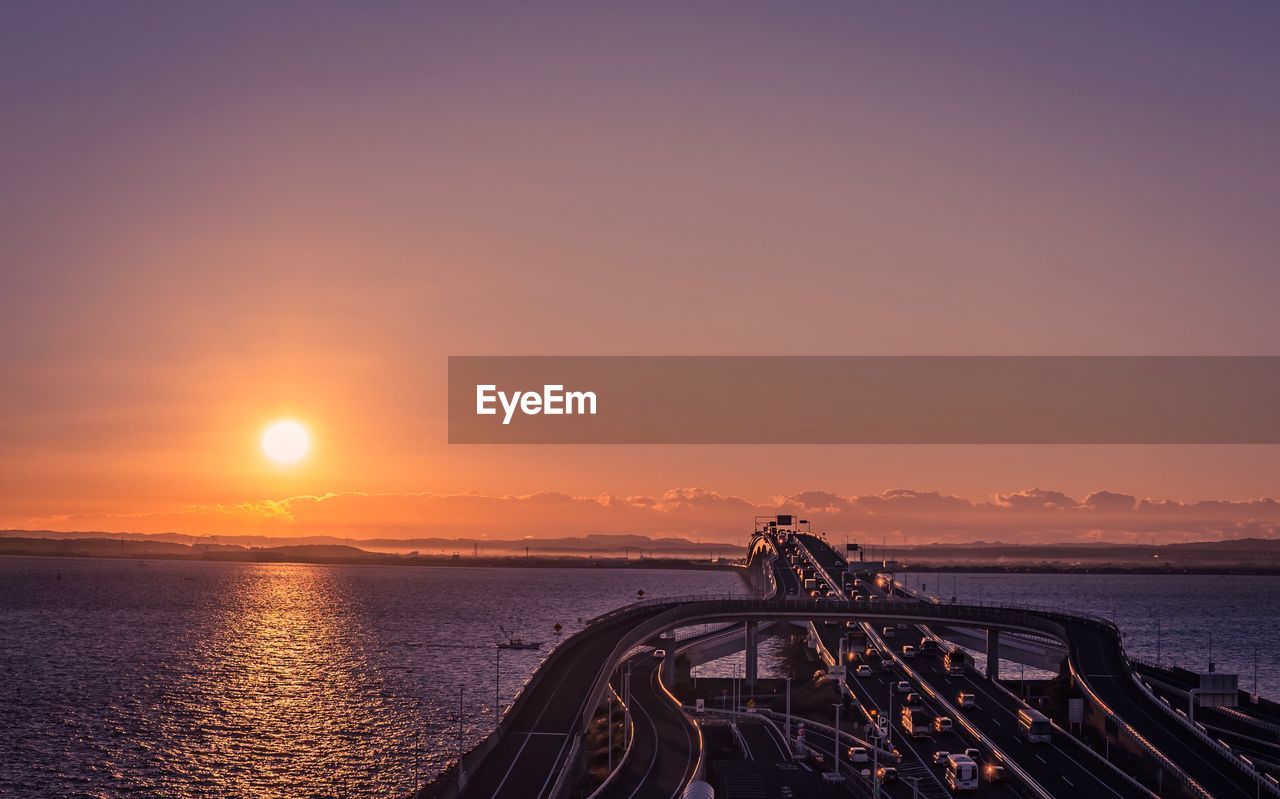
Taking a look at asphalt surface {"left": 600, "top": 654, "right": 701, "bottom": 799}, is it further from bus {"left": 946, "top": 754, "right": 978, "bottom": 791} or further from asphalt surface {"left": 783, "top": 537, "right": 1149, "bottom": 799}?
bus {"left": 946, "top": 754, "right": 978, "bottom": 791}

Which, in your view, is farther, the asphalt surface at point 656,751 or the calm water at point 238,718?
the calm water at point 238,718

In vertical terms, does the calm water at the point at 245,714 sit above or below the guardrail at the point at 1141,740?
below

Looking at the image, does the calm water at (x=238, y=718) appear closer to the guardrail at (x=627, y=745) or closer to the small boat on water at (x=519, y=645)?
the small boat on water at (x=519, y=645)

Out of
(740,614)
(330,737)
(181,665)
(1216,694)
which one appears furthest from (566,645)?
(181,665)

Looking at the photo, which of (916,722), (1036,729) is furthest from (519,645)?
(1036,729)

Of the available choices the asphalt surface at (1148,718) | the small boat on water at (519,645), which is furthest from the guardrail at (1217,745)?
the small boat on water at (519,645)

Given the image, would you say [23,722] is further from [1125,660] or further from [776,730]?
[1125,660]

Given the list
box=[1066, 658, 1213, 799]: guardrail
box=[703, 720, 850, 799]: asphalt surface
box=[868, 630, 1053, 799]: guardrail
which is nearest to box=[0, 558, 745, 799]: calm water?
box=[703, 720, 850, 799]: asphalt surface

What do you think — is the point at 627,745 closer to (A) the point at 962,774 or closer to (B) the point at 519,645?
(A) the point at 962,774
